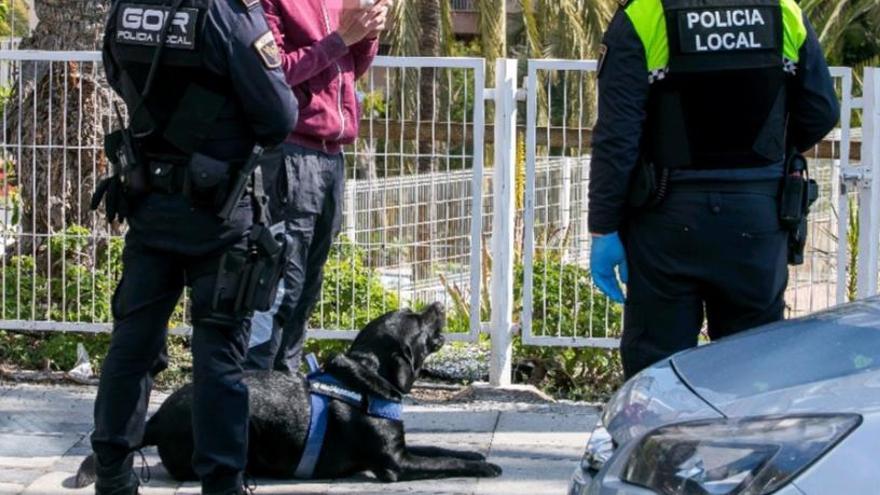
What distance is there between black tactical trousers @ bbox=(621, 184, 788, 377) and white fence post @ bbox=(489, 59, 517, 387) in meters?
2.34

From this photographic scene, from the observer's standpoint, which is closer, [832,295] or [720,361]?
[720,361]

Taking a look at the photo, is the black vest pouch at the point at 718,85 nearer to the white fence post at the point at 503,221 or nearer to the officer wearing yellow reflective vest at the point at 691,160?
the officer wearing yellow reflective vest at the point at 691,160

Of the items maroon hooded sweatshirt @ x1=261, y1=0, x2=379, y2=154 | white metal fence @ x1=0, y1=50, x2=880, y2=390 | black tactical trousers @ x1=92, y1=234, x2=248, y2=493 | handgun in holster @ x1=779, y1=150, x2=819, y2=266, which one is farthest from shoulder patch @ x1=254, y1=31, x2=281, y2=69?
white metal fence @ x1=0, y1=50, x2=880, y2=390

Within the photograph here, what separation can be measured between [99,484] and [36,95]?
10.3ft

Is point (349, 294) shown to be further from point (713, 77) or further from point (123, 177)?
point (713, 77)

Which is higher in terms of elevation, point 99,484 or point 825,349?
point 825,349

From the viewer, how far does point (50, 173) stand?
7844 mm

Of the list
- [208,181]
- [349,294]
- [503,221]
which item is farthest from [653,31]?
[349,294]

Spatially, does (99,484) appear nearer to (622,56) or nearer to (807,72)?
(622,56)

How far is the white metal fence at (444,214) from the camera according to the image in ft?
24.3

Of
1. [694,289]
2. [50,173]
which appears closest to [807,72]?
Result: [694,289]

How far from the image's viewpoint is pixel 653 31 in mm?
4906

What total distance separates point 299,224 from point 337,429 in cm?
84

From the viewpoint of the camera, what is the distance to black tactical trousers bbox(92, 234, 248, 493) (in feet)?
16.6
